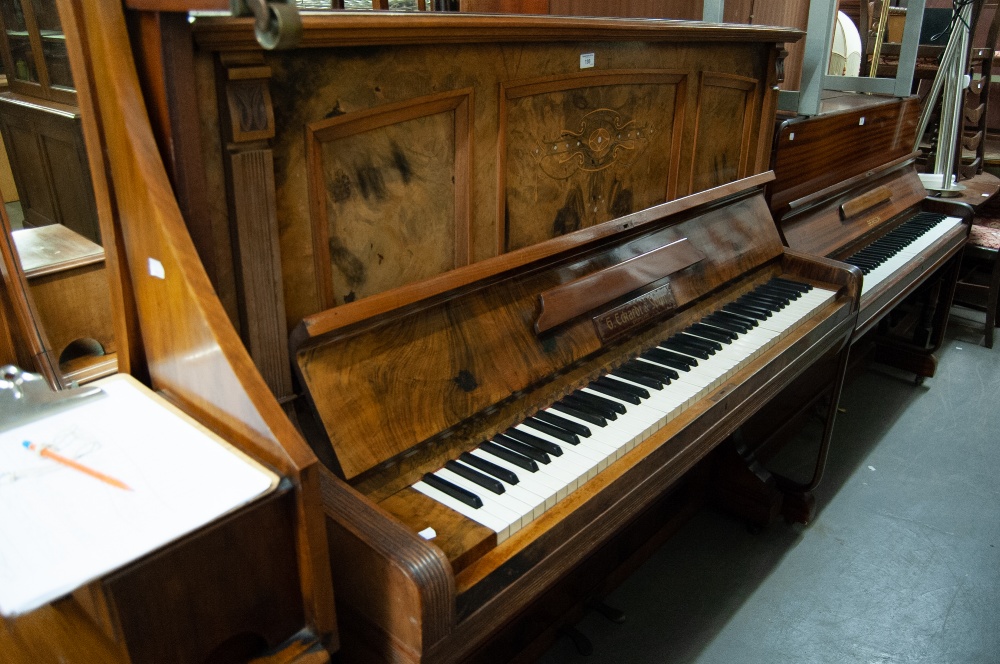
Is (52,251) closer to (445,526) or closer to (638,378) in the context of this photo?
(445,526)

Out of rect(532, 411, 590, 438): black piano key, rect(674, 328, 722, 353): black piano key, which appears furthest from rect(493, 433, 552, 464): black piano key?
rect(674, 328, 722, 353): black piano key

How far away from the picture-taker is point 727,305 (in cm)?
228

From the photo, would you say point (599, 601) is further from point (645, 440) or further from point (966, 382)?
point (966, 382)

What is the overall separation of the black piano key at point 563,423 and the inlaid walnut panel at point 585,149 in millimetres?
415

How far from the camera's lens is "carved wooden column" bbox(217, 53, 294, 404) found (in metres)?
1.12

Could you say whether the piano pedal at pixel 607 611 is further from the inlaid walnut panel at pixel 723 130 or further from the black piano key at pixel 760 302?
the inlaid walnut panel at pixel 723 130

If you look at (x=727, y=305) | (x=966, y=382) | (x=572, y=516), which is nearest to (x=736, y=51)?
(x=727, y=305)

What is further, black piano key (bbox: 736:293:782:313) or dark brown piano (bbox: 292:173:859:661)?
black piano key (bbox: 736:293:782:313)

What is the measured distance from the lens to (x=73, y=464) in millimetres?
972

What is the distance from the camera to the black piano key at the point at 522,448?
145cm

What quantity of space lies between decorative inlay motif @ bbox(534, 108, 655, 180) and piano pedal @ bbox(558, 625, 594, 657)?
1.30 metres

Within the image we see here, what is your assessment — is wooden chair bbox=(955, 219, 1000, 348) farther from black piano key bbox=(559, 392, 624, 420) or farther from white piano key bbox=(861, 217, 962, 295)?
black piano key bbox=(559, 392, 624, 420)

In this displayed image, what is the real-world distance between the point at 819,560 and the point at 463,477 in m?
1.74

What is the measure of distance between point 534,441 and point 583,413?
0.58 ft
